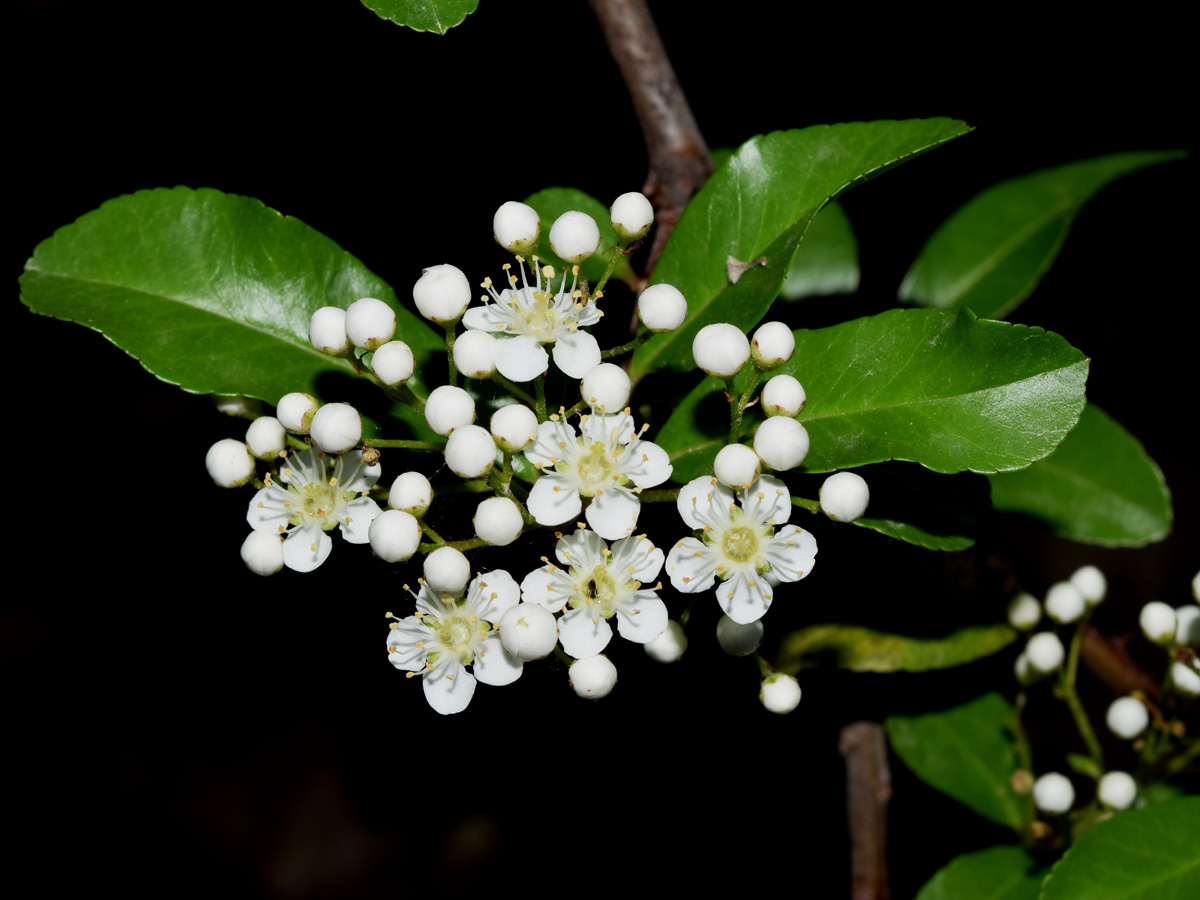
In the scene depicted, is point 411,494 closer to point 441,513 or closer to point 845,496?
point 441,513

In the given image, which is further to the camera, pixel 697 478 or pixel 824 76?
pixel 824 76

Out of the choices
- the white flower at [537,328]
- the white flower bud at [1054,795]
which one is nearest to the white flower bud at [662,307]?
the white flower at [537,328]

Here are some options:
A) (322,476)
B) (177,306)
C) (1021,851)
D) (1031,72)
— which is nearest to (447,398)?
(322,476)

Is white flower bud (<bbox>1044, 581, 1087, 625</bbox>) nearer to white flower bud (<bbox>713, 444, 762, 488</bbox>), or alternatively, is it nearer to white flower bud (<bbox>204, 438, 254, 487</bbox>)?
white flower bud (<bbox>713, 444, 762, 488</bbox>)

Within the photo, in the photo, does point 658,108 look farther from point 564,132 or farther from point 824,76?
point 824,76

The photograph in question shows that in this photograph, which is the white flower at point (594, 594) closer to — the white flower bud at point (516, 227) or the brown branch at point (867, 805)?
the white flower bud at point (516, 227)
